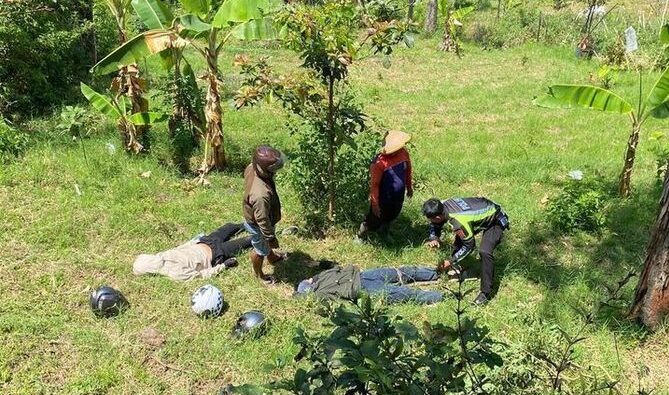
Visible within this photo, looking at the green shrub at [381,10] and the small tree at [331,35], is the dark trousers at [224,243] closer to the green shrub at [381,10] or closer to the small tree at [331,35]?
the small tree at [331,35]

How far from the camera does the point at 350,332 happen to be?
1.98 meters

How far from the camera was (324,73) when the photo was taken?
5922 millimetres

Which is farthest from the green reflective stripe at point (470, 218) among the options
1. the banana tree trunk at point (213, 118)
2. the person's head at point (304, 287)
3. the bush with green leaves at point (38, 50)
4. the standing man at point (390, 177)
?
the bush with green leaves at point (38, 50)

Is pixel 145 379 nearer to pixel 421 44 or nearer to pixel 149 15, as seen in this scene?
pixel 149 15

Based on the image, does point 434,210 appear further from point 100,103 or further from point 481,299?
point 100,103

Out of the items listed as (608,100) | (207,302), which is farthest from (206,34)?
(608,100)

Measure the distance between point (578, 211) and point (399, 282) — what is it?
2.49 metres

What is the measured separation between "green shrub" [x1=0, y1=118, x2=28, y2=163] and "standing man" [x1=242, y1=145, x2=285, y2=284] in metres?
3.92

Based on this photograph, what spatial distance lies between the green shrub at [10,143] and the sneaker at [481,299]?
20.0 feet

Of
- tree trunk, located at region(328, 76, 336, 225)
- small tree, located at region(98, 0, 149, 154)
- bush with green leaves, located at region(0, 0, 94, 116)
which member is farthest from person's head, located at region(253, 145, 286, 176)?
bush with green leaves, located at region(0, 0, 94, 116)

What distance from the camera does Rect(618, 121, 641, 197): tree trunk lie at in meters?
7.21

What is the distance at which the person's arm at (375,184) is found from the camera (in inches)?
247

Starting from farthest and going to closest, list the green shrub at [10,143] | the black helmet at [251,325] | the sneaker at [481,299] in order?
the green shrub at [10,143] < the sneaker at [481,299] < the black helmet at [251,325]

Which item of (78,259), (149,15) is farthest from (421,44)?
(78,259)
